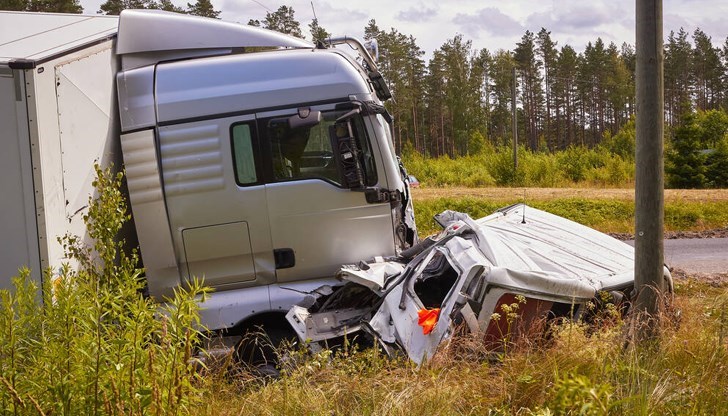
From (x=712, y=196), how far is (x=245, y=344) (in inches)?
826

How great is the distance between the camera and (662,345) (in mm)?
4520

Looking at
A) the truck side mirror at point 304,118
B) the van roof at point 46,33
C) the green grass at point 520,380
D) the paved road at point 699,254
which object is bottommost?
the paved road at point 699,254

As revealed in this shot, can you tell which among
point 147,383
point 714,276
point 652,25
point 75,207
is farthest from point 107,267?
point 714,276

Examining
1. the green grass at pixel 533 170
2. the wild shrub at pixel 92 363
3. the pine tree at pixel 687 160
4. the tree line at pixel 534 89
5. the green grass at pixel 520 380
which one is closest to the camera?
the wild shrub at pixel 92 363

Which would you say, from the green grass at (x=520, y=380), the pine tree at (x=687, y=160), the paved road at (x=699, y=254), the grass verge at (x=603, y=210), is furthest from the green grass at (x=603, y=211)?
the pine tree at (x=687, y=160)

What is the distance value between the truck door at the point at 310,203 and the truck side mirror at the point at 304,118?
36mm

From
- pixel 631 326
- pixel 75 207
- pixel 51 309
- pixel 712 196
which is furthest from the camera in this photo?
pixel 712 196

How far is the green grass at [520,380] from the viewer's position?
377 cm

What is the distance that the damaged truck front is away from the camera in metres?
5.02

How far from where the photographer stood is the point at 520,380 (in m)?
3.96

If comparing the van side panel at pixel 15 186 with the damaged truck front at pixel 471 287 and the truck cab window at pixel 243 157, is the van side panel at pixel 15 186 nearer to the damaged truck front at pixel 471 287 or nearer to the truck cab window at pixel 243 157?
the truck cab window at pixel 243 157

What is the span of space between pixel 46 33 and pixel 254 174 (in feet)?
7.48

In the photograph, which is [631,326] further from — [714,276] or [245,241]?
[714,276]

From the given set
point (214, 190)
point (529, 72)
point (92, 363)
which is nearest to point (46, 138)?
point (214, 190)
